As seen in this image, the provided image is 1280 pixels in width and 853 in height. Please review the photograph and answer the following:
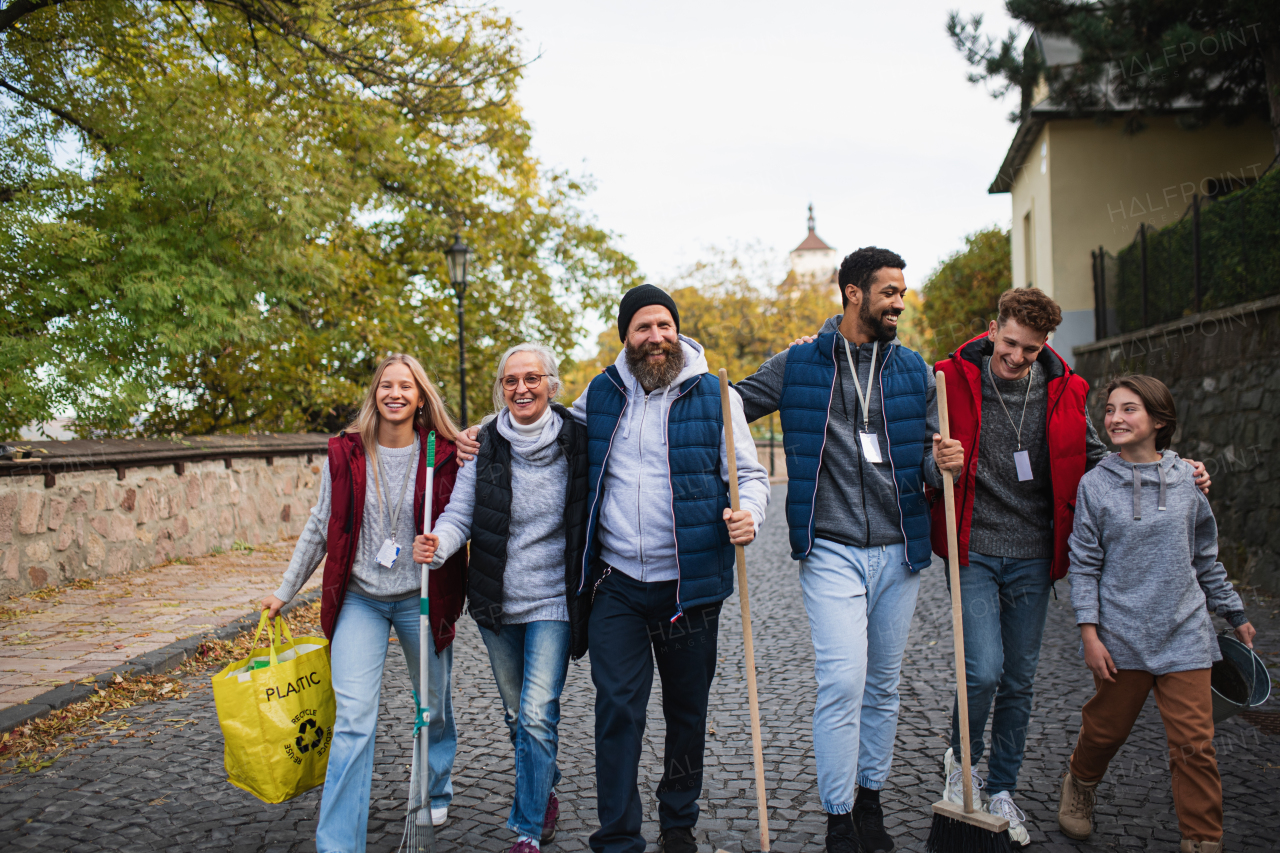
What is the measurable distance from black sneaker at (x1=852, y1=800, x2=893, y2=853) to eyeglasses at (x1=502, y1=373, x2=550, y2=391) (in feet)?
6.11

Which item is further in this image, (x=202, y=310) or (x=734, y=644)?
(x=202, y=310)

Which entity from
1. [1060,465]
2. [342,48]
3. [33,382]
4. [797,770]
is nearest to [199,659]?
[33,382]

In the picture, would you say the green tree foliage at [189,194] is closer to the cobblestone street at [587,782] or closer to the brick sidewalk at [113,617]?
the brick sidewalk at [113,617]

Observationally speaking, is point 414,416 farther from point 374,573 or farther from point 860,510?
point 860,510

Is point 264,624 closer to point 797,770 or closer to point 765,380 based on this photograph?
point 765,380

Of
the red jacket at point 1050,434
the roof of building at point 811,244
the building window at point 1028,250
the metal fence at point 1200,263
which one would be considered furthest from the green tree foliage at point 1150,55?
the roof of building at point 811,244

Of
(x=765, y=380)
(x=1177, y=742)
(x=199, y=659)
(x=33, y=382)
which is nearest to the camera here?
(x=1177, y=742)

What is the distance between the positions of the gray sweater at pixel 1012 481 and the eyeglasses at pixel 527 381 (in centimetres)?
166

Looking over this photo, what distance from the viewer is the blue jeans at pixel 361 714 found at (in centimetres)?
317

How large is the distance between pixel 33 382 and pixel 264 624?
5.67 metres

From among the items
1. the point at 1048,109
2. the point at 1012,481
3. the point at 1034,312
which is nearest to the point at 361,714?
the point at 1012,481

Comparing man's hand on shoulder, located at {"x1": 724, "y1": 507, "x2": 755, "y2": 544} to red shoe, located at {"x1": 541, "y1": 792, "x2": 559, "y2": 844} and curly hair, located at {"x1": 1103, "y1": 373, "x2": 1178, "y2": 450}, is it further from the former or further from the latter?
curly hair, located at {"x1": 1103, "y1": 373, "x2": 1178, "y2": 450}

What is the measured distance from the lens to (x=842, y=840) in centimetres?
316

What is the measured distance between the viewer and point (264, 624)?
11.2 ft
